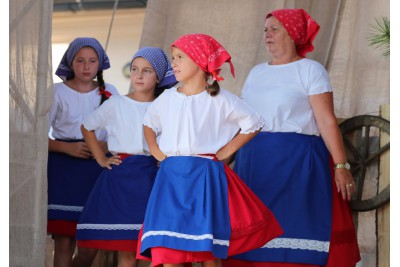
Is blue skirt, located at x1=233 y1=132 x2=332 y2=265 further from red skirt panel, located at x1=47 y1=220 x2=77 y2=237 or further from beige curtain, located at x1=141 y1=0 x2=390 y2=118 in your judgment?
red skirt panel, located at x1=47 y1=220 x2=77 y2=237

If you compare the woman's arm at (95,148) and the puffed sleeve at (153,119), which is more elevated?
the puffed sleeve at (153,119)

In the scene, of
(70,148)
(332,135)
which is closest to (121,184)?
(70,148)

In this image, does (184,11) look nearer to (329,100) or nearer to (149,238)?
(329,100)

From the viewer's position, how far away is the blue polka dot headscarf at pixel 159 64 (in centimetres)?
403

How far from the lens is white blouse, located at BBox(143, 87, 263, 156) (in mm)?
3355

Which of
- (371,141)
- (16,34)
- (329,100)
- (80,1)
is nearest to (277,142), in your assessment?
(329,100)

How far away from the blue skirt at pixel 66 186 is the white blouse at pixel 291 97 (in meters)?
0.97

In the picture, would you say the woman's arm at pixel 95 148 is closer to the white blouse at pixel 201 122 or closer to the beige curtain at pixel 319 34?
the white blouse at pixel 201 122

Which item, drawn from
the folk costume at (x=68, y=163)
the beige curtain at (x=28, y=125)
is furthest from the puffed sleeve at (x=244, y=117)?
the folk costume at (x=68, y=163)

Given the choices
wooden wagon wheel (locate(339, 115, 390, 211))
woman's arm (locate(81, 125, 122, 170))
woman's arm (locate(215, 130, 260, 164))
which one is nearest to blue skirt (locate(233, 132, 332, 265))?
wooden wagon wheel (locate(339, 115, 390, 211))

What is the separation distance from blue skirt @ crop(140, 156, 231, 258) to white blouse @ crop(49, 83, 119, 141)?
3.33 feet

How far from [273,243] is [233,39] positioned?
167cm

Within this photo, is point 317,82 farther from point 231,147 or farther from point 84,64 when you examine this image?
point 84,64

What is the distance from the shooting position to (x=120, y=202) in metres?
3.94
